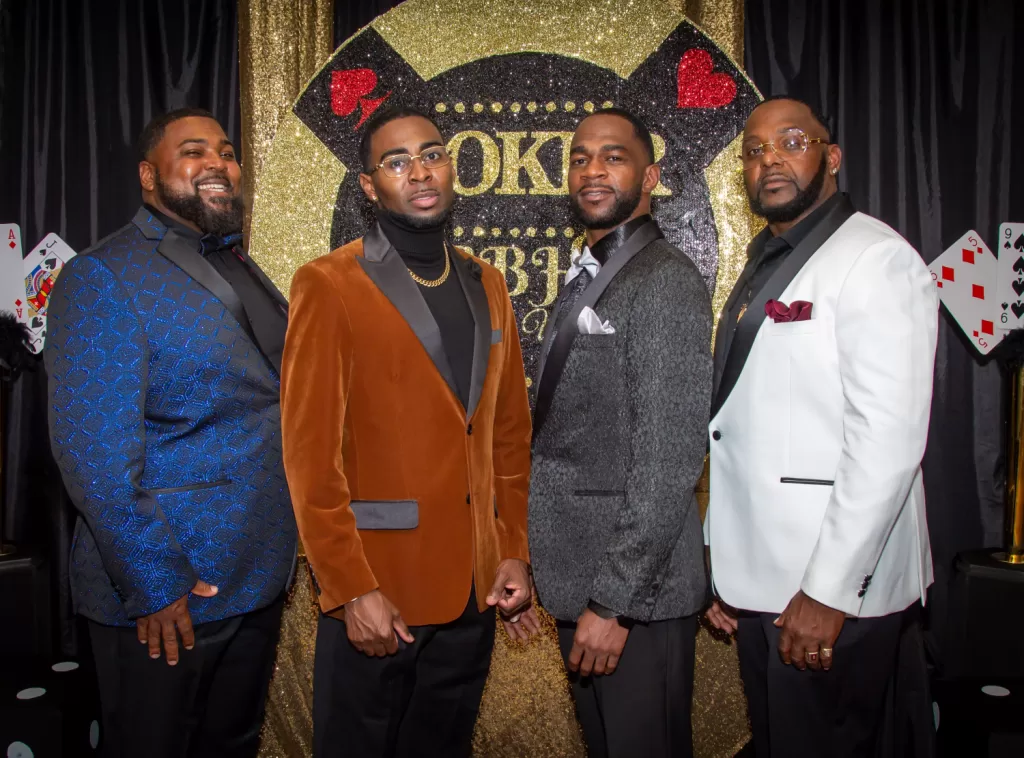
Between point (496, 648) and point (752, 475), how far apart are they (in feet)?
5.61

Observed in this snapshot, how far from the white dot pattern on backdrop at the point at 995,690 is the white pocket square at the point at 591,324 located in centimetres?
181

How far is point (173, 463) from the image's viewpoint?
1.96m

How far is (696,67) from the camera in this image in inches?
122

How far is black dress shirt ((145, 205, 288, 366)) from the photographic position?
208cm

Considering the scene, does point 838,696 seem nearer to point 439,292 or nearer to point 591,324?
point 591,324

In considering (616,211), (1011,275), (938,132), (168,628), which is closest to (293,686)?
(168,628)

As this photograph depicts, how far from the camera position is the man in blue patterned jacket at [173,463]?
185cm

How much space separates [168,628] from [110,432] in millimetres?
471

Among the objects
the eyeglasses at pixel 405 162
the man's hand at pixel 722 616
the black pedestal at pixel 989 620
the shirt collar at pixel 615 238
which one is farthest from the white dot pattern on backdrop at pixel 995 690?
the eyeglasses at pixel 405 162

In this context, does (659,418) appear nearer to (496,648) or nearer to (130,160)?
(496,648)

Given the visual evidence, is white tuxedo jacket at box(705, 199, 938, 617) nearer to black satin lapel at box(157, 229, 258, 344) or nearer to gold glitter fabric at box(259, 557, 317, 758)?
black satin lapel at box(157, 229, 258, 344)

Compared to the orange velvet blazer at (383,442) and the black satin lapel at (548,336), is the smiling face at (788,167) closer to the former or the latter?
the black satin lapel at (548,336)

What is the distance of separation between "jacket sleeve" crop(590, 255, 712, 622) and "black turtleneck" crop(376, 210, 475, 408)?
1.43 feet

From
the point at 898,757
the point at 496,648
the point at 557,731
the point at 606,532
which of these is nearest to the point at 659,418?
the point at 606,532
